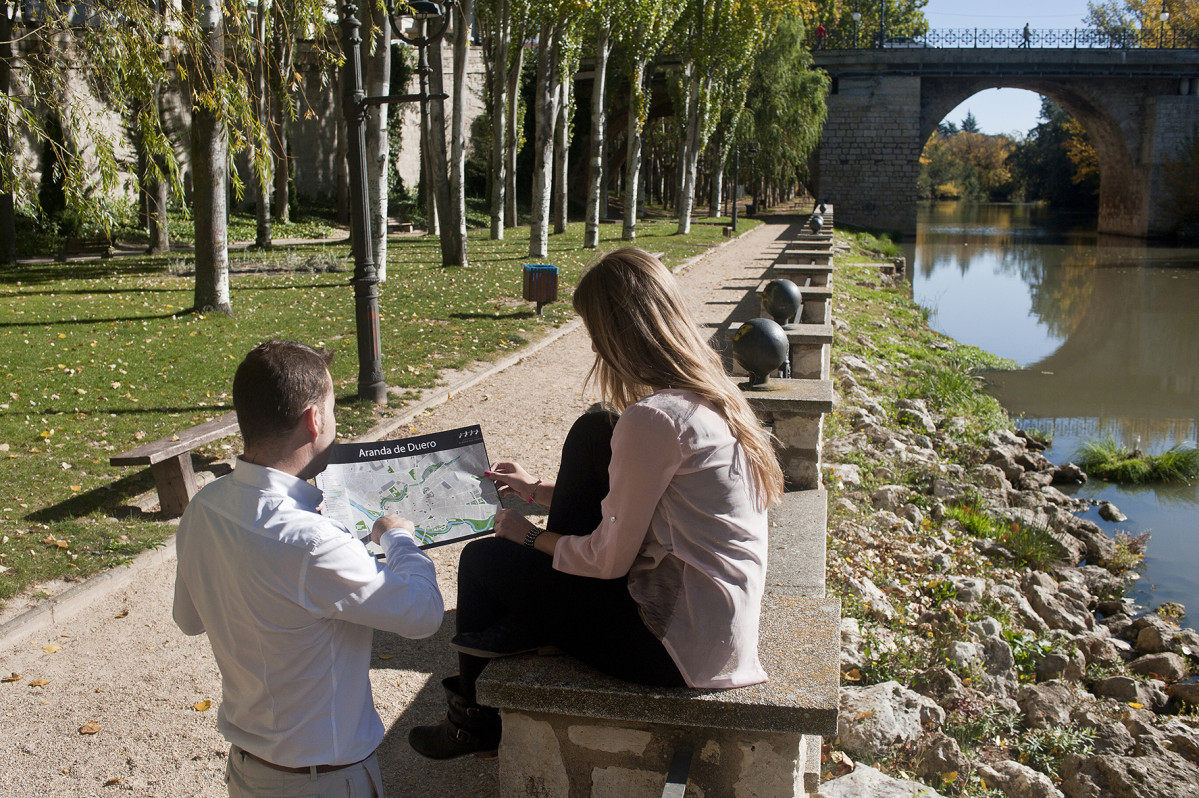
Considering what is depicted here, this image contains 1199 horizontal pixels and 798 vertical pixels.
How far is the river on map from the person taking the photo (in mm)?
9352

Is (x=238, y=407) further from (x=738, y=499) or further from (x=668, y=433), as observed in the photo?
(x=738, y=499)

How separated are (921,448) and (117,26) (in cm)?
770

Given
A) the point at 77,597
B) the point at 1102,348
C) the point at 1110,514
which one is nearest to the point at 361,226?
the point at 77,597

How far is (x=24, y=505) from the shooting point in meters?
5.70

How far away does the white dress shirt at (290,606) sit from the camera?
1953 millimetres

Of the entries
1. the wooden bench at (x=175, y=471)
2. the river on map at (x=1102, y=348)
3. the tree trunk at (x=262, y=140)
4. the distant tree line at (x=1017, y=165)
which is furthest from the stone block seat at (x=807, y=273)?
the distant tree line at (x=1017, y=165)

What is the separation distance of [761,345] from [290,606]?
3221 millimetres

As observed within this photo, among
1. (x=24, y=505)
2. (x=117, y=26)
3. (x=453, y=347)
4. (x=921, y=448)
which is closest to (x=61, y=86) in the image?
(x=117, y=26)

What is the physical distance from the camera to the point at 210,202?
37.2 feet

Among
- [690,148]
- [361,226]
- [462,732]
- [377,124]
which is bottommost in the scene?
[462,732]

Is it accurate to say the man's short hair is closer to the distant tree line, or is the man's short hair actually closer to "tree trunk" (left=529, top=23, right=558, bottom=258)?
"tree trunk" (left=529, top=23, right=558, bottom=258)

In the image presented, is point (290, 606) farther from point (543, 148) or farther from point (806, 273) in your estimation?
point (543, 148)

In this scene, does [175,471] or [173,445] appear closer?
[173,445]

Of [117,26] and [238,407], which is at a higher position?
[117,26]
